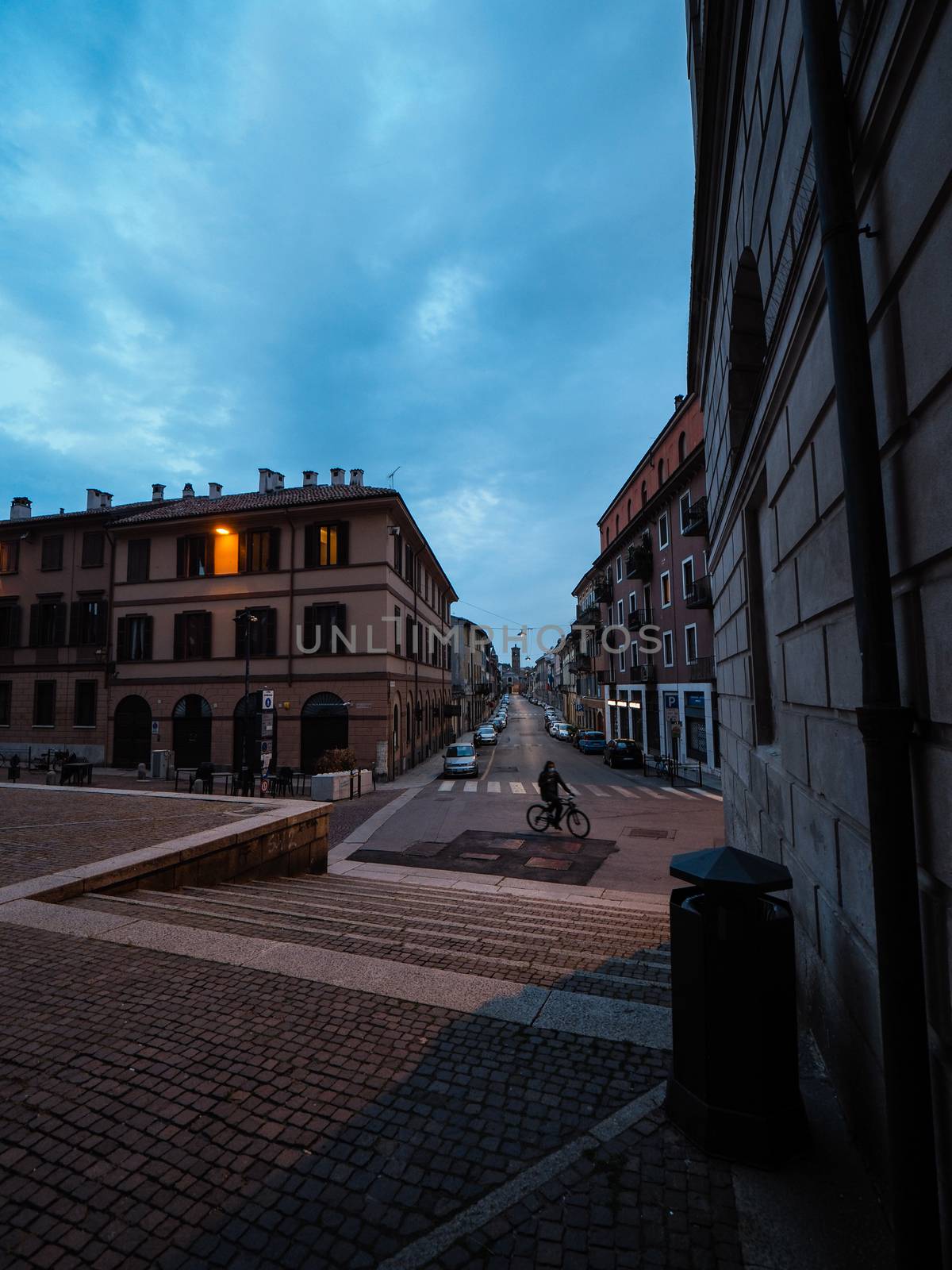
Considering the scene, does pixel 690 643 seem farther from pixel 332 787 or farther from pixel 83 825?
pixel 83 825

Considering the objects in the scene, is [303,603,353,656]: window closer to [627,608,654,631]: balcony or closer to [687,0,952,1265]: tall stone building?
[627,608,654,631]: balcony

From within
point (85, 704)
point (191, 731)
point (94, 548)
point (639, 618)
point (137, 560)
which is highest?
point (94, 548)

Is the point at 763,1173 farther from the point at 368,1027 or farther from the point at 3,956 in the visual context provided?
the point at 3,956

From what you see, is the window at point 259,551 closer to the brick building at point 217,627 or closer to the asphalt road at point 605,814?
the brick building at point 217,627

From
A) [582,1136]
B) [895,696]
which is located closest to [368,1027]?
[582,1136]

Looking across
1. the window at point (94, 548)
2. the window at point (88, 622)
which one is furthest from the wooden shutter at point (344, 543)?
the window at point (94, 548)

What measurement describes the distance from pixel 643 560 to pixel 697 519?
1080 centimetres

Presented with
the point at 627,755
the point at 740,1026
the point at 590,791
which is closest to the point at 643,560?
the point at 627,755

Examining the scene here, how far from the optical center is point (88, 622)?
32.0 meters

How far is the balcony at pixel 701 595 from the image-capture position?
84.0 feet

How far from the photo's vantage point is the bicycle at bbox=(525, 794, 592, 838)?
14889 mm

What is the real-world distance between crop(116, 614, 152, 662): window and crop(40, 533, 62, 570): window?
6.45 m

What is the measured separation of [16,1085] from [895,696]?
4.55m

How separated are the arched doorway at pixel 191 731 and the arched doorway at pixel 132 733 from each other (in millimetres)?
1821
